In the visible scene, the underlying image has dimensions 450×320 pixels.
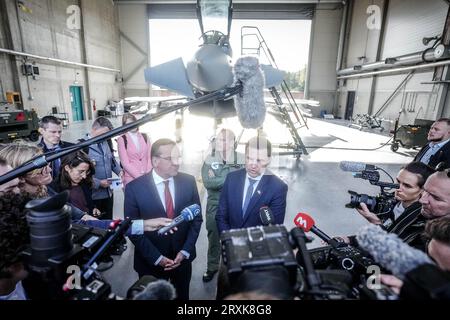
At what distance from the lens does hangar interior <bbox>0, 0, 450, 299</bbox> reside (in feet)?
23.1

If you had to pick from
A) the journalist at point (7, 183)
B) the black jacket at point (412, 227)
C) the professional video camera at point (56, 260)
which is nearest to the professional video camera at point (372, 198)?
the black jacket at point (412, 227)

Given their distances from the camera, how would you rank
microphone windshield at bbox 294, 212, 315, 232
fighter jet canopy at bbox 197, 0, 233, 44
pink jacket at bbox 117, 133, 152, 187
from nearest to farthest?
microphone windshield at bbox 294, 212, 315, 232 → pink jacket at bbox 117, 133, 152, 187 → fighter jet canopy at bbox 197, 0, 233, 44

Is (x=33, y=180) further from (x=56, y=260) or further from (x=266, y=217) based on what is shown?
(x=266, y=217)

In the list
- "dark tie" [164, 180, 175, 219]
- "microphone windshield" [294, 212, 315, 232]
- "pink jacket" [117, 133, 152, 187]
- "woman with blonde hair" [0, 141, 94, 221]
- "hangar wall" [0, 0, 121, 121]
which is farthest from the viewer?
"hangar wall" [0, 0, 121, 121]

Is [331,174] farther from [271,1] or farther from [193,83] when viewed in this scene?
[271,1]

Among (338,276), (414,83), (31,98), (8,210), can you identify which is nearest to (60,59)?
(31,98)

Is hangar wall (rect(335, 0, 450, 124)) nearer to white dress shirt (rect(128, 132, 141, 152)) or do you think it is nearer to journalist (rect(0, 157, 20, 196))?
white dress shirt (rect(128, 132, 141, 152))

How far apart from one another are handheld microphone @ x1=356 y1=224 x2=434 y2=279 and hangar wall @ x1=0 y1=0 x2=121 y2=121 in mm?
16400

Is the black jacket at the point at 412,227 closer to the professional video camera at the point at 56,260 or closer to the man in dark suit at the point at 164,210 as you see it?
the man in dark suit at the point at 164,210

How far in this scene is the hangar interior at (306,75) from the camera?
23.1 feet

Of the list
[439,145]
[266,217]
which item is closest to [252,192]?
[266,217]

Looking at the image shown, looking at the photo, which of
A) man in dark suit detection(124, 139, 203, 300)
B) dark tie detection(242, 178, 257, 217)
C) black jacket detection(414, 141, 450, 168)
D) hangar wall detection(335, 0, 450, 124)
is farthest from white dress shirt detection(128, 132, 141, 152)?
hangar wall detection(335, 0, 450, 124)

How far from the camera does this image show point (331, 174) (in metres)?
7.70
